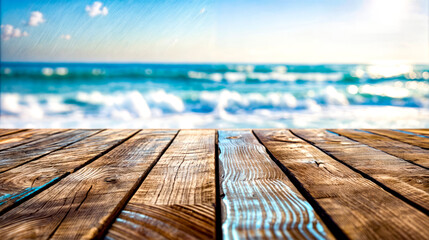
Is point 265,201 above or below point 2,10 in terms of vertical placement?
below

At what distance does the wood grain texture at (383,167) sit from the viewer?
68cm

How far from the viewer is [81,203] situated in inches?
24.4

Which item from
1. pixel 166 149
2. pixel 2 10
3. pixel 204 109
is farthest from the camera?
pixel 204 109

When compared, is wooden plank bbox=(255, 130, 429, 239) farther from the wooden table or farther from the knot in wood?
the knot in wood

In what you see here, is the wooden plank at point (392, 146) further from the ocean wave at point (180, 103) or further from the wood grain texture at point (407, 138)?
the ocean wave at point (180, 103)

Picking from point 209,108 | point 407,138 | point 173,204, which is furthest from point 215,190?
point 209,108

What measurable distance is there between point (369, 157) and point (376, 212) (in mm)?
489

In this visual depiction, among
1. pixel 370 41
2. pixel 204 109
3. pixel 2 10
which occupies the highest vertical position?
pixel 370 41

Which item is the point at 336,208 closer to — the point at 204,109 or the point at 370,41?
the point at 204,109

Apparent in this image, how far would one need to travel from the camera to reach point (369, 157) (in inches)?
39.4

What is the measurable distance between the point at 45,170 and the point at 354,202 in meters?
0.84

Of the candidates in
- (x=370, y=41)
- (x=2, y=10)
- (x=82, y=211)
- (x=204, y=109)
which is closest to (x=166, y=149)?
(x=82, y=211)

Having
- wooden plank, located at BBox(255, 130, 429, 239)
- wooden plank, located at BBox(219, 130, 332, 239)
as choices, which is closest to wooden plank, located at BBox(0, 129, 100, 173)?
wooden plank, located at BBox(219, 130, 332, 239)

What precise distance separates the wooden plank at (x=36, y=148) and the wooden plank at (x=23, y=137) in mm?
56
